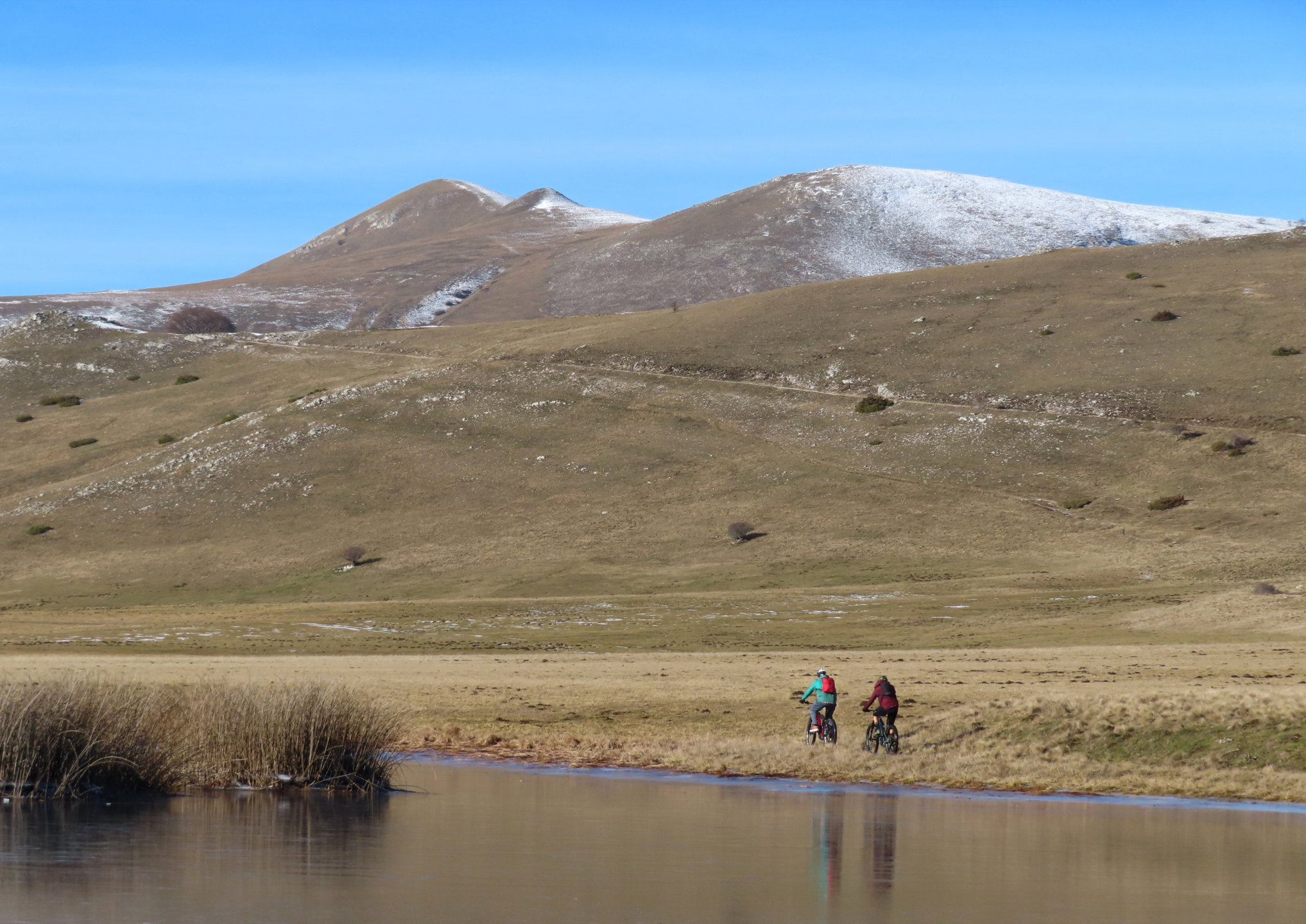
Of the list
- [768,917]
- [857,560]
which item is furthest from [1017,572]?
[768,917]

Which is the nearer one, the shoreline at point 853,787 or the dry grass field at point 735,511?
the shoreline at point 853,787

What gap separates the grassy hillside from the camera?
→ 77.4 meters

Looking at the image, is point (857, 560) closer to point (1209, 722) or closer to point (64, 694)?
point (1209, 722)

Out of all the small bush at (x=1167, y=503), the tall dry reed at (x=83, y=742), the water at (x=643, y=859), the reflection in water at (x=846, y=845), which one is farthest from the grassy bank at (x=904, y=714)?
the small bush at (x=1167, y=503)

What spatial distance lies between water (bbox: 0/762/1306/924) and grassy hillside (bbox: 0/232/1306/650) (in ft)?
136

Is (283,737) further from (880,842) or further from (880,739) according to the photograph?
(880,739)

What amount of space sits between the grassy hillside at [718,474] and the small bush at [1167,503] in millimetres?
1033

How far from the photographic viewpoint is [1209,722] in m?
29.1

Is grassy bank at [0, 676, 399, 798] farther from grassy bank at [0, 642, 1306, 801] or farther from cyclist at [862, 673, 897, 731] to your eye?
cyclist at [862, 673, 897, 731]

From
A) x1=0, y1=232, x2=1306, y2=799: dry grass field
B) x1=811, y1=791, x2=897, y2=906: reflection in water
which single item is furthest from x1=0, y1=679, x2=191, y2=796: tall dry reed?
x1=811, y1=791, x2=897, y2=906: reflection in water

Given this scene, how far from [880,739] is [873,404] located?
9326 centimetres

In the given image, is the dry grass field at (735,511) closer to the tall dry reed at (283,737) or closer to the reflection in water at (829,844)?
the reflection in water at (829,844)

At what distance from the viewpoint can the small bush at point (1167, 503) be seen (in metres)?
96.7

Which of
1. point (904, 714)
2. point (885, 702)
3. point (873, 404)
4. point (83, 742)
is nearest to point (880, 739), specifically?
point (885, 702)
